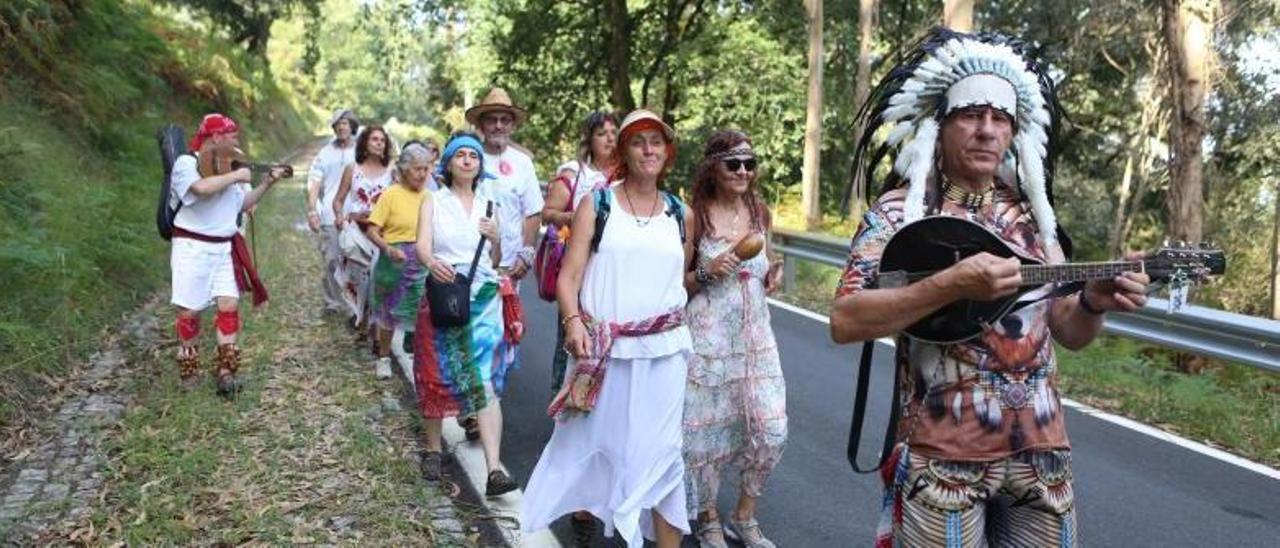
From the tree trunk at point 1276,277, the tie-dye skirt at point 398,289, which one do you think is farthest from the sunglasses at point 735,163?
the tree trunk at point 1276,277

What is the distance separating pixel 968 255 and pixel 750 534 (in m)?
2.33

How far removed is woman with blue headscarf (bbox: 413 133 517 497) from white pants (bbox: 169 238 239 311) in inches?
78.2

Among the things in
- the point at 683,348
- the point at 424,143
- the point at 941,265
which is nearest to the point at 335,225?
the point at 424,143

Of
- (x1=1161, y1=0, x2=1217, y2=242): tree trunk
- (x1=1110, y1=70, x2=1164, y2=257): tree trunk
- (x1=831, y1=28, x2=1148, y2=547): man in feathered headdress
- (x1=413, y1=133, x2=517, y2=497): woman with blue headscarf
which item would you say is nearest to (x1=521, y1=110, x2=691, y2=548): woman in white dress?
(x1=413, y1=133, x2=517, y2=497): woman with blue headscarf

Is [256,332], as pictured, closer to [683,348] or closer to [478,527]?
[478,527]

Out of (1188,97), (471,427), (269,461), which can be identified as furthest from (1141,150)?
(269,461)

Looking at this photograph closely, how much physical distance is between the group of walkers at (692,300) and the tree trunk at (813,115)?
11.1 metres

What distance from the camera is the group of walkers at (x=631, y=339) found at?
12.6ft

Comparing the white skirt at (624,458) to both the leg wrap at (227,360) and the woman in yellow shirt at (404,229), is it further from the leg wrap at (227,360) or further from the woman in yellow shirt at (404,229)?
the leg wrap at (227,360)

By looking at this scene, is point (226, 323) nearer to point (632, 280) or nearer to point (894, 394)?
point (632, 280)

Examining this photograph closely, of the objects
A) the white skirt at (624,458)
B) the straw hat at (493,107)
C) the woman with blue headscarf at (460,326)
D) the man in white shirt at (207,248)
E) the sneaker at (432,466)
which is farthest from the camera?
the straw hat at (493,107)

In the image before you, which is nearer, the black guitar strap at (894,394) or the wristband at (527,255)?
the black guitar strap at (894,394)

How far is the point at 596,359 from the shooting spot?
382 cm

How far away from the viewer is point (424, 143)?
6.62 metres
